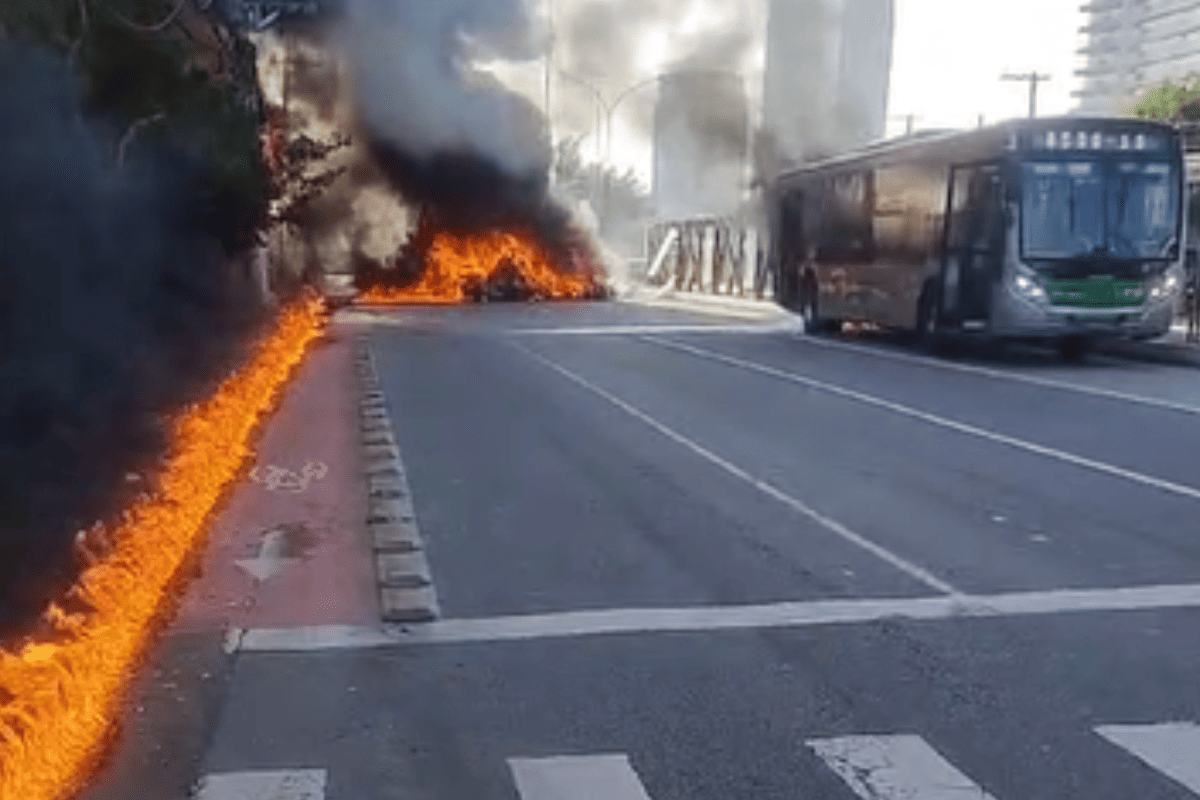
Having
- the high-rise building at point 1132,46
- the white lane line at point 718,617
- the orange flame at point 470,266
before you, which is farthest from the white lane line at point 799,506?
the high-rise building at point 1132,46

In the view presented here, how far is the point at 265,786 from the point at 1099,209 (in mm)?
16965

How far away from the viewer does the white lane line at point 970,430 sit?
9.95 metres

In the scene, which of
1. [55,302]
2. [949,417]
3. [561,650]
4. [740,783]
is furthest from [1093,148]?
[740,783]

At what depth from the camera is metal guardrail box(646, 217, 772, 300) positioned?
45594 millimetres

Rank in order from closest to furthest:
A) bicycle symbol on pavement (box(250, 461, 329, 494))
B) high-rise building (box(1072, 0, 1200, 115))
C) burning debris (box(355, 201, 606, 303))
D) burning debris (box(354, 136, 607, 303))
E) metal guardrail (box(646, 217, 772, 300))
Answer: bicycle symbol on pavement (box(250, 461, 329, 494)) → burning debris (box(354, 136, 607, 303)) → burning debris (box(355, 201, 606, 303)) → metal guardrail (box(646, 217, 772, 300)) → high-rise building (box(1072, 0, 1200, 115))

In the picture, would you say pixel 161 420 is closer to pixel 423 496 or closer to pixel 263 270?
pixel 423 496

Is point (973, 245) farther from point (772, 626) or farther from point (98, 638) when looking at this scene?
point (98, 638)

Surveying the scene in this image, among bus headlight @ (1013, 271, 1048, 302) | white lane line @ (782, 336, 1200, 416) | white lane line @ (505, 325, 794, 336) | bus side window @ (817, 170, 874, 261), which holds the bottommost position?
white lane line @ (505, 325, 794, 336)

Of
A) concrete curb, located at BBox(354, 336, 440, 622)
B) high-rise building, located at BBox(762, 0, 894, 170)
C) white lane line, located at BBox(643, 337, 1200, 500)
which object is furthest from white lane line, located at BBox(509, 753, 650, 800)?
high-rise building, located at BBox(762, 0, 894, 170)

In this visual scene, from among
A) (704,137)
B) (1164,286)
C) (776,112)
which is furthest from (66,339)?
(704,137)

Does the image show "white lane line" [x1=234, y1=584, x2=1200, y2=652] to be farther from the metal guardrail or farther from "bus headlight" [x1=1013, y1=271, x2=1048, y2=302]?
the metal guardrail

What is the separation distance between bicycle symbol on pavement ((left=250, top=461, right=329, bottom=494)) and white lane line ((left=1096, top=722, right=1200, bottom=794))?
6.07 meters

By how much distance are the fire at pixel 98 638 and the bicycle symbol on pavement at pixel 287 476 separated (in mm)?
218

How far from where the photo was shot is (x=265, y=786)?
443 cm
